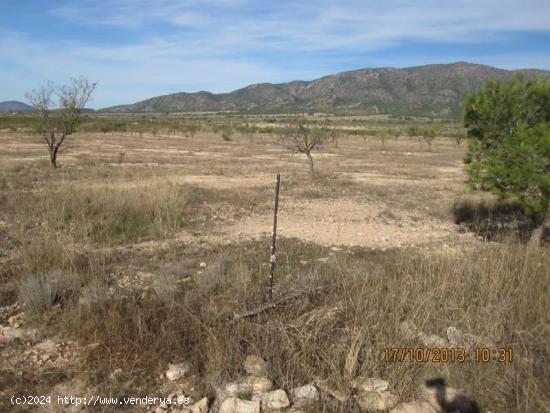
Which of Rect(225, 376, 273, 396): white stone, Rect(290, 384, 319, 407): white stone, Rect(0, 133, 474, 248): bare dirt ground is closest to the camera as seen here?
Rect(290, 384, 319, 407): white stone

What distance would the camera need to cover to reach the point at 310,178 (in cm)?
2042

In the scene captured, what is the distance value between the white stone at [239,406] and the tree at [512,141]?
20.4 feet

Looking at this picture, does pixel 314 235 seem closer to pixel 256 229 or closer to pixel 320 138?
pixel 256 229

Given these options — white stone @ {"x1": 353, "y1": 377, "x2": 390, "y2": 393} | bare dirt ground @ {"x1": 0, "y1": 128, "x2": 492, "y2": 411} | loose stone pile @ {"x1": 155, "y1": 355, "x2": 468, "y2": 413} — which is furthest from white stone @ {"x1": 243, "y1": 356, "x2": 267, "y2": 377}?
bare dirt ground @ {"x1": 0, "y1": 128, "x2": 492, "y2": 411}

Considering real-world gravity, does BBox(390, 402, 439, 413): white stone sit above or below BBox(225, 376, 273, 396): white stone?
below

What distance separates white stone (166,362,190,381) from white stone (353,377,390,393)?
1469 millimetres

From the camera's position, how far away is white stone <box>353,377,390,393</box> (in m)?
3.69

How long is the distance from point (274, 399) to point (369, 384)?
0.79 meters

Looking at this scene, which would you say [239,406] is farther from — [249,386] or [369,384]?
[369,384]

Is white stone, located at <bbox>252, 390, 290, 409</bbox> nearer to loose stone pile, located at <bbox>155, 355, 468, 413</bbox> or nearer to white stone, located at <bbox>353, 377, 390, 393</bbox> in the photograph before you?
loose stone pile, located at <bbox>155, 355, 468, 413</bbox>

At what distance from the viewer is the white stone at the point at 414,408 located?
3.50 m

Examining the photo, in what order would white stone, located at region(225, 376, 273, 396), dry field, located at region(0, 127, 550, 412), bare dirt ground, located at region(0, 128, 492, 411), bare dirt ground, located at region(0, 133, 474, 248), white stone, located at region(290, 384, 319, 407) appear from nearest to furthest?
white stone, located at region(290, 384, 319, 407) < white stone, located at region(225, 376, 273, 396) < dry field, located at region(0, 127, 550, 412) < bare dirt ground, located at region(0, 128, 492, 411) < bare dirt ground, located at region(0, 133, 474, 248)

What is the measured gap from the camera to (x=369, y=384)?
3727mm

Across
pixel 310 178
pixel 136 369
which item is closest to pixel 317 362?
pixel 136 369
